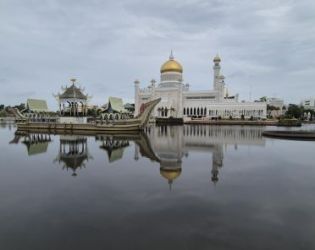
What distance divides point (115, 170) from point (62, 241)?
17.7 ft

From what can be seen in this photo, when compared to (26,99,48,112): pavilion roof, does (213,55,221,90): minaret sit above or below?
above

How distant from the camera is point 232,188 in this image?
7207 millimetres

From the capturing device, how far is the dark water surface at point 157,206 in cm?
420

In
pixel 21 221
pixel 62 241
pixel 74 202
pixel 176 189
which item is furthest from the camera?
pixel 176 189

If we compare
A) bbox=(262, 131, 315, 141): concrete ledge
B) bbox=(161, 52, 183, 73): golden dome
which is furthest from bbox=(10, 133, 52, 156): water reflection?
bbox=(161, 52, 183, 73): golden dome

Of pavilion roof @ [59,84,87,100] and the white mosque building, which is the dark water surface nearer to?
pavilion roof @ [59,84,87,100]

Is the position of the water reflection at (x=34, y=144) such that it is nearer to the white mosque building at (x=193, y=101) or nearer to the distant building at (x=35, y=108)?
the distant building at (x=35, y=108)

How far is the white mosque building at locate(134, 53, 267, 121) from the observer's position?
5797cm

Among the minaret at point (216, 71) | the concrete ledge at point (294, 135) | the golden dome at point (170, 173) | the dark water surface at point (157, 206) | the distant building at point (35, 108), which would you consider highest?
the minaret at point (216, 71)

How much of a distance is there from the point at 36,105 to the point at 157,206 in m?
47.6

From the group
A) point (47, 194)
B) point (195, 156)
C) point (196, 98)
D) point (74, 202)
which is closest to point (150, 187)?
point (74, 202)

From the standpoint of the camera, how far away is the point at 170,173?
9.02 m

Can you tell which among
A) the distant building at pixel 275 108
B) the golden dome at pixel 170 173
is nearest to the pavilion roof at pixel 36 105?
the golden dome at pixel 170 173

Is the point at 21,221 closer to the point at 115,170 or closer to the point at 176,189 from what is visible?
the point at 176,189
